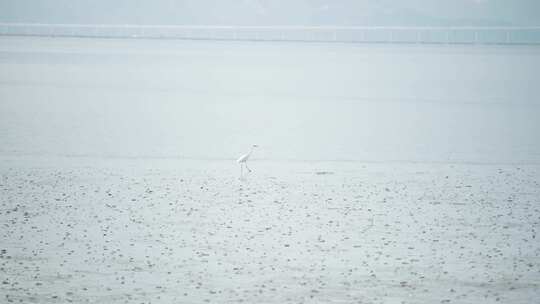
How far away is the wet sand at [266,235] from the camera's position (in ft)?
34.3

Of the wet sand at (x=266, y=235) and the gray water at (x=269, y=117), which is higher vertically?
the gray water at (x=269, y=117)

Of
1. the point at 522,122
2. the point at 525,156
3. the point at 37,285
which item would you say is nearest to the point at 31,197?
the point at 37,285

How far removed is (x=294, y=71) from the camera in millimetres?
72562

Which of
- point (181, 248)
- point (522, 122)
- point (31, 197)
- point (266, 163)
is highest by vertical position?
point (522, 122)

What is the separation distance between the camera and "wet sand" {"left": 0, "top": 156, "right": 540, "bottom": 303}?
A: 10461 millimetres

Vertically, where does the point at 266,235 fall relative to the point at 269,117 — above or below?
below

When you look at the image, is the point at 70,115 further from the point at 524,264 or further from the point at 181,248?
the point at 524,264

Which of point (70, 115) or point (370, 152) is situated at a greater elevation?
point (70, 115)

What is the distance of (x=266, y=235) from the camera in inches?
512

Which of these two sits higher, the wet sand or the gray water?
the gray water

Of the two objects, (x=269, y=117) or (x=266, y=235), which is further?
(x=269, y=117)

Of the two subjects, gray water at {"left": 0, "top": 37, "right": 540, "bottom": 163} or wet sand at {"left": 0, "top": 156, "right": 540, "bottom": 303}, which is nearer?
wet sand at {"left": 0, "top": 156, "right": 540, "bottom": 303}

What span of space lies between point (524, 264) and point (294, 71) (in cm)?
6146

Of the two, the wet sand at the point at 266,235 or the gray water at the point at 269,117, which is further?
the gray water at the point at 269,117
